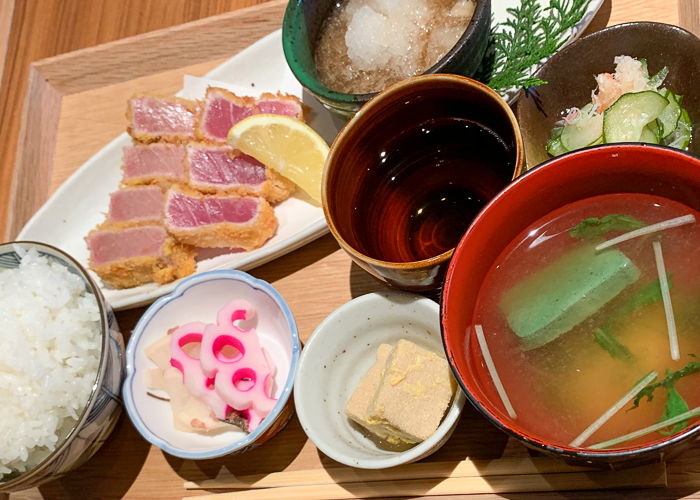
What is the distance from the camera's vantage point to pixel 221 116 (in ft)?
6.40

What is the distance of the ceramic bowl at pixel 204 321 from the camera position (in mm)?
1597

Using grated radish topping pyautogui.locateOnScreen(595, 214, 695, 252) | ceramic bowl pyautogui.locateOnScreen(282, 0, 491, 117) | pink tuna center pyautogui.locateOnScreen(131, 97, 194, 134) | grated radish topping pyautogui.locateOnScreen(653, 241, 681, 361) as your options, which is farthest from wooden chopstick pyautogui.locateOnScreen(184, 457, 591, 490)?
pink tuna center pyautogui.locateOnScreen(131, 97, 194, 134)

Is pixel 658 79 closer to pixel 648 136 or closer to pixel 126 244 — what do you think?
pixel 648 136

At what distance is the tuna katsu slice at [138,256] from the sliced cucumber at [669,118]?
3.97 feet

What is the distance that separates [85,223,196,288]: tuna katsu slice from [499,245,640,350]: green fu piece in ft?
3.24

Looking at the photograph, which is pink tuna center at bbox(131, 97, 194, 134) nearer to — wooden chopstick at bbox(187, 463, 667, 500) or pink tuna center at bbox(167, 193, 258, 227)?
pink tuna center at bbox(167, 193, 258, 227)

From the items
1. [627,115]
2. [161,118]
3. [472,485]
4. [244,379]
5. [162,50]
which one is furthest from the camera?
[162,50]

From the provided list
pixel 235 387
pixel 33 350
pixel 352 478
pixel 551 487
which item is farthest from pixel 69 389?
pixel 551 487

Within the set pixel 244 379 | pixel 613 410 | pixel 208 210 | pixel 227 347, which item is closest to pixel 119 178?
pixel 208 210

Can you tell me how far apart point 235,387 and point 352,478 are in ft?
1.16

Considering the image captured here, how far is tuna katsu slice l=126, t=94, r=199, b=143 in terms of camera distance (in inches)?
78.4

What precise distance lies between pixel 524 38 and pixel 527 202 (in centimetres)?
63

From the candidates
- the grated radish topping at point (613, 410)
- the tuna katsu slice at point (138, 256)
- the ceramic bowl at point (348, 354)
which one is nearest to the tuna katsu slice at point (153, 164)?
the tuna katsu slice at point (138, 256)

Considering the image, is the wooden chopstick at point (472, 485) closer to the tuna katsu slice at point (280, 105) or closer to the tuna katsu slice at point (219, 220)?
the tuna katsu slice at point (219, 220)
